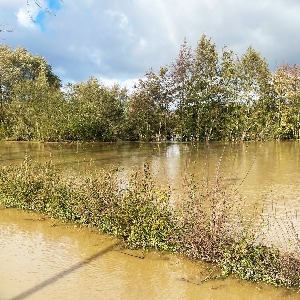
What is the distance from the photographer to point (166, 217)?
837cm

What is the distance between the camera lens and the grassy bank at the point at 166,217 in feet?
22.5

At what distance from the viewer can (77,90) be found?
44969mm

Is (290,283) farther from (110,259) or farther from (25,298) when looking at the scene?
(25,298)

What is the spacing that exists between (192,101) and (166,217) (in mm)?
39281

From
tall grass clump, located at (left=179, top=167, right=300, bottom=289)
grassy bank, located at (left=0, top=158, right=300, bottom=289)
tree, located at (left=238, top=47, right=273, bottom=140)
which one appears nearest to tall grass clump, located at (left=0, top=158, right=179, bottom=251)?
grassy bank, located at (left=0, top=158, right=300, bottom=289)

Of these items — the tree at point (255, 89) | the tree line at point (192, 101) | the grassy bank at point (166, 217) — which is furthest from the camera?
the tree at point (255, 89)

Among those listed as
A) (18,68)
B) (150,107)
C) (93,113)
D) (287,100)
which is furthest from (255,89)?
(18,68)

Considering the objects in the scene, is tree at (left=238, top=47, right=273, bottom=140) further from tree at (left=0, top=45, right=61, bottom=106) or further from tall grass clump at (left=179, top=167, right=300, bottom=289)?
tall grass clump at (left=179, top=167, right=300, bottom=289)

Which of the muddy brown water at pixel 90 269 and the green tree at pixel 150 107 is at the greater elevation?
the green tree at pixel 150 107

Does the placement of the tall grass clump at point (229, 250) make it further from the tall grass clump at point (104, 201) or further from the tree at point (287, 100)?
the tree at point (287, 100)

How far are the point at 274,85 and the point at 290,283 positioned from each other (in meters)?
44.7

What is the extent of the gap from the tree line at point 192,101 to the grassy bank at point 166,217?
2969cm

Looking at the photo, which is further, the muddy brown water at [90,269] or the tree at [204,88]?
the tree at [204,88]

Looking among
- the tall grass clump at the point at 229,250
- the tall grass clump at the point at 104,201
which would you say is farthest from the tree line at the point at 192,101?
the tall grass clump at the point at 229,250
